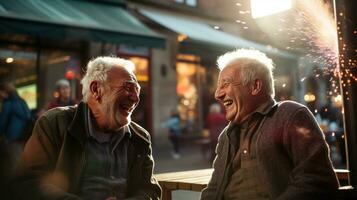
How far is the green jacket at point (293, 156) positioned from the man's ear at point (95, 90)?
1.13m

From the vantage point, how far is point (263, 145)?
97.3 inches

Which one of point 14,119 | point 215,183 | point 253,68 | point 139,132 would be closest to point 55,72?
point 14,119

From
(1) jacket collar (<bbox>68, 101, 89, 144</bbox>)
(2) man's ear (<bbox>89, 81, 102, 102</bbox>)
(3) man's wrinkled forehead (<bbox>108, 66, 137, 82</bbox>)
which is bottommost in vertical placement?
(1) jacket collar (<bbox>68, 101, 89, 144</bbox>)

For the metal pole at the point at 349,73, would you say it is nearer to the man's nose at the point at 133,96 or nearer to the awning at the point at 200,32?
the man's nose at the point at 133,96

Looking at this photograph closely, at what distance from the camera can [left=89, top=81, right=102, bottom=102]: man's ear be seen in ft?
9.66

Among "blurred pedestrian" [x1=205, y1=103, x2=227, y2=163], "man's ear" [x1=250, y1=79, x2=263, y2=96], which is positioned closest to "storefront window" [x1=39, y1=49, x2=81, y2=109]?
"blurred pedestrian" [x1=205, y1=103, x2=227, y2=163]

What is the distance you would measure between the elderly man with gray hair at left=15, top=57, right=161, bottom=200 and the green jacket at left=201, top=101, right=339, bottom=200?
0.94 meters

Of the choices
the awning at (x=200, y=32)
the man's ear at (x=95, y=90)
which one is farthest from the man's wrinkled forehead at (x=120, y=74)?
the awning at (x=200, y=32)

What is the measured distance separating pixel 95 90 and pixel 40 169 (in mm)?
653

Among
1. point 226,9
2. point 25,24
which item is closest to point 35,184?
point 25,24

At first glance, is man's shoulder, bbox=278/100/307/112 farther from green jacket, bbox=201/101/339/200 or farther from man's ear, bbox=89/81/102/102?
man's ear, bbox=89/81/102/102

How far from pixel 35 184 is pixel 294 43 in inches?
83.5

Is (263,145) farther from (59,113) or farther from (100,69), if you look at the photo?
(59,113)

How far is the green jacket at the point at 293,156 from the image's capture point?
89.9 inches
